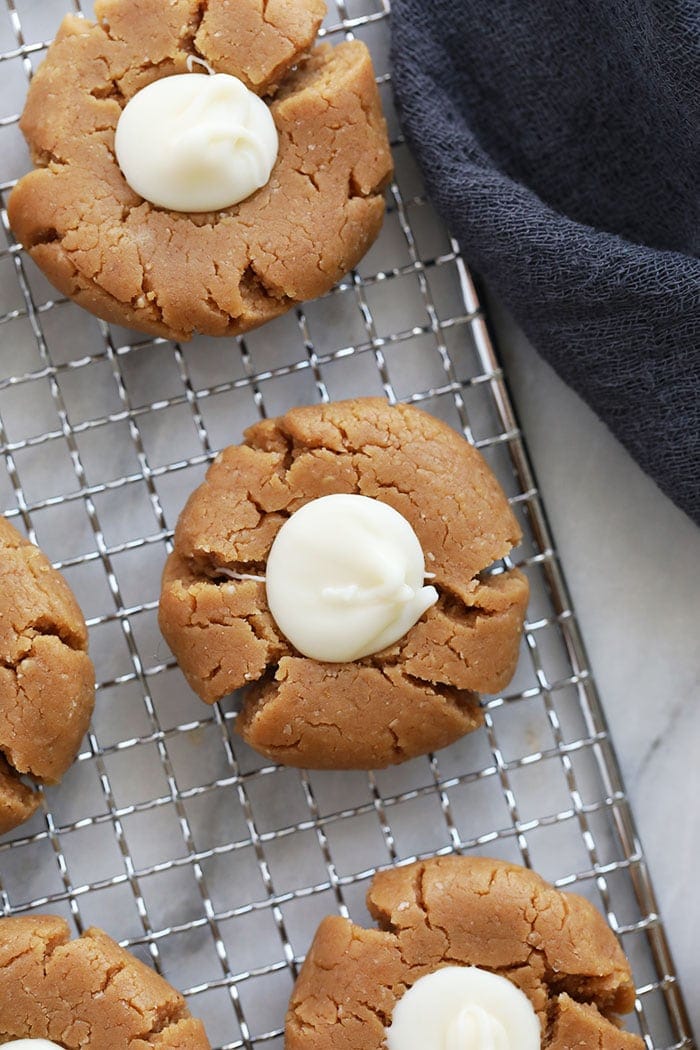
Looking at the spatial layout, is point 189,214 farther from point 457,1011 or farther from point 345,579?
point 457,1011

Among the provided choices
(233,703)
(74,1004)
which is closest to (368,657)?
(233,703)

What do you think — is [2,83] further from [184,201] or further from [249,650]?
[249,650]

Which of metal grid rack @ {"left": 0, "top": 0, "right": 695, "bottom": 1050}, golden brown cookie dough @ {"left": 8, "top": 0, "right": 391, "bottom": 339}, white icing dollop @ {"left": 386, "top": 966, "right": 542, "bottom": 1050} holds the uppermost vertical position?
golden brown cookie dough @ {"left": 8, "top": 0, "right": 391, "bottom": 339}

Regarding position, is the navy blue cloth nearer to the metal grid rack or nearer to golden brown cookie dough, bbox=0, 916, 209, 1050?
the metal grid rack

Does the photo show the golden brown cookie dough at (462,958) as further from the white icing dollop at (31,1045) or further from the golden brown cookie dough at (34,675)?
the golden brown cookie dough at (34,675)

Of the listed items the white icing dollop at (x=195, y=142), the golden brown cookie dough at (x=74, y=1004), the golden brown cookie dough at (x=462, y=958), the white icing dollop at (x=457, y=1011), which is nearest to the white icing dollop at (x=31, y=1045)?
the golden brown cookie dough at (x=74, y=1004)

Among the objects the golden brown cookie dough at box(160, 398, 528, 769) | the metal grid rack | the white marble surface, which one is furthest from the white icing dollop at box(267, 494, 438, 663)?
the white marble surface
